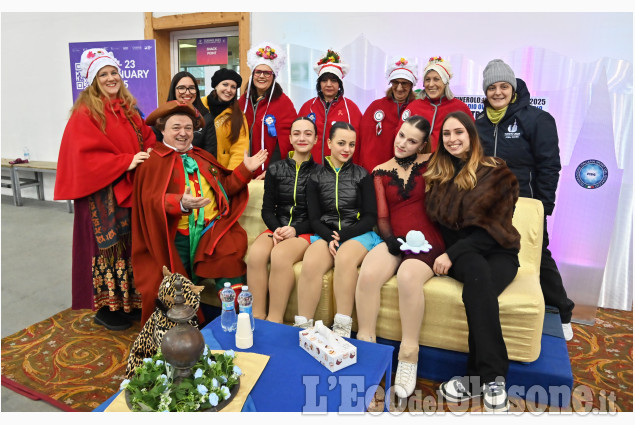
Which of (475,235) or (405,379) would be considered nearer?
(405,379)

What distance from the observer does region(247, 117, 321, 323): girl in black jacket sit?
2.52 m

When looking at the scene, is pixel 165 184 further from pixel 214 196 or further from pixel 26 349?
pixel 26 349

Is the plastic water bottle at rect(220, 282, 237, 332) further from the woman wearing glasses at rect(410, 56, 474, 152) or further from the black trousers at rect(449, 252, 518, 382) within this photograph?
the woman wearing glasses at rect(410, 56, 474, 152)

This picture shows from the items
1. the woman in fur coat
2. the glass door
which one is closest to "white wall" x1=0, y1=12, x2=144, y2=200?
the glass door

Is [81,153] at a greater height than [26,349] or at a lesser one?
greater

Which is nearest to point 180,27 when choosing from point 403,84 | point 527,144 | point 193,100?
point 193,100

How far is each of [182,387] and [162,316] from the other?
0.57 m

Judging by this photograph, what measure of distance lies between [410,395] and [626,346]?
5.27ft

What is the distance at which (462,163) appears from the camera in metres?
2.35

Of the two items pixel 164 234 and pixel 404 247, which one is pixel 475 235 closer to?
pixel 404 247

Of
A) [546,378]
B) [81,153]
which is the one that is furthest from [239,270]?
[546,378]

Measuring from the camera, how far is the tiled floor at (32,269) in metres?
2.90

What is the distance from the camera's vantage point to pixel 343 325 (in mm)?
2320

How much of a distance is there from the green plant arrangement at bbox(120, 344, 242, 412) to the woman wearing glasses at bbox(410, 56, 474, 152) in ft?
6.57
